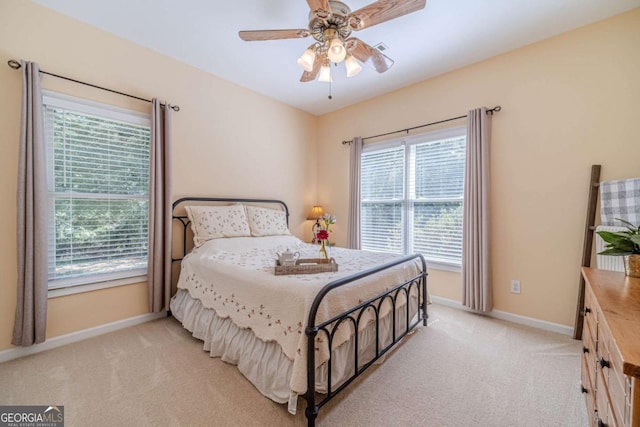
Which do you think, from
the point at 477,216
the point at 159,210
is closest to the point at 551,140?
the point at 477,216

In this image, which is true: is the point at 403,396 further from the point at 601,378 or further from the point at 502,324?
the point at 502,324

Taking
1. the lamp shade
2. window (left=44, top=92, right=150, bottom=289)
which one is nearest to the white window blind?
the lamp shade

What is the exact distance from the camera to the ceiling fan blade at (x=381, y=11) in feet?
5.33

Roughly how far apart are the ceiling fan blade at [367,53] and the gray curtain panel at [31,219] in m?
2.49

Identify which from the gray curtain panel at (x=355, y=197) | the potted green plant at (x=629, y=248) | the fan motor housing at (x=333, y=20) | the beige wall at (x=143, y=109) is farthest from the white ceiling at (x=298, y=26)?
the potted green plant at (x=629, y=248)

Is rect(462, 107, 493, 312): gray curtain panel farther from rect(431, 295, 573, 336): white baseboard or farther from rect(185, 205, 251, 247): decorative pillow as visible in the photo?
rect(185, 205, 251, 247): decorative pillow

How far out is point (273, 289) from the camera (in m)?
1.68

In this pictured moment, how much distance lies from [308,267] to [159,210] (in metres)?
1.77

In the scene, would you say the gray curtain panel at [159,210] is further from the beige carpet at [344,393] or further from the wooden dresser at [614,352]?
the wooden dresser at [614,352]

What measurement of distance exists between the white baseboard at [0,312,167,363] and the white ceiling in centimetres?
279

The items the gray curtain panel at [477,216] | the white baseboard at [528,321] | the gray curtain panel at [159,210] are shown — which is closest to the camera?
the white baseboard at [528,321]

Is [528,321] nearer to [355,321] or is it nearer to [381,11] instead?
[355,321]

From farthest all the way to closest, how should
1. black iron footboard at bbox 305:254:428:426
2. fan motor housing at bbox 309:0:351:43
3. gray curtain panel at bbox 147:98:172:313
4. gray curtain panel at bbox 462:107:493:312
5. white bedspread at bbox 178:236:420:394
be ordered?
gray curtain panel at bbox 462:107:493:312
gray curtain panel at bbox 147:98:172:313
fan motor housing at bbox 309:0:351:43
white bedspread at bbox 178:236:420:394
black iron footboard at bbox 305:254:428:426

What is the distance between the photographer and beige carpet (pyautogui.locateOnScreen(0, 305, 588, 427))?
59.2 inches
